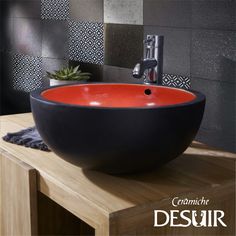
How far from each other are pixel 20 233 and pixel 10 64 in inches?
67.4

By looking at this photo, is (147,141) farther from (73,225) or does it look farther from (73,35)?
(73,35)

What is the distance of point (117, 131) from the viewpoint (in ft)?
3.18

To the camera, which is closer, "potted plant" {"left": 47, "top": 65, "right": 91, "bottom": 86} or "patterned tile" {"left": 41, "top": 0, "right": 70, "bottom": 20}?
"potted plant" {"left": 47, "top": 65, "right": 91, "bottom": 86}

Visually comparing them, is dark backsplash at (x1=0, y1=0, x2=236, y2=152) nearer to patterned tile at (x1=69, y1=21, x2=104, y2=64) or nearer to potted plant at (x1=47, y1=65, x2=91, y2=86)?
patterned tile at (x1=69, y1=21, x2=104, y2=64)

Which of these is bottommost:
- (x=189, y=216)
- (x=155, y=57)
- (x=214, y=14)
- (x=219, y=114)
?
(x=189, y=216)

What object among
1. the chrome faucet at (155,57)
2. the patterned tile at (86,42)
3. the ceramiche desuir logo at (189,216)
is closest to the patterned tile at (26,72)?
the patterned tile at (86,42)

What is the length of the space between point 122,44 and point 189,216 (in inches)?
38.0

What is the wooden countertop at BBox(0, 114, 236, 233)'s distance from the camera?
944 millimetres

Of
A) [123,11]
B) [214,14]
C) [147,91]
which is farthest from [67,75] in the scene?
[214,14]

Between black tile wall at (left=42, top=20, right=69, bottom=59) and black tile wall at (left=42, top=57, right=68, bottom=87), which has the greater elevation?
black tile wall at (left=42, top=20, right=69, bottom=59)

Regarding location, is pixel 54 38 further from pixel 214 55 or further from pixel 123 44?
pixel 214 55

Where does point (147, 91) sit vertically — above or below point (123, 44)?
below

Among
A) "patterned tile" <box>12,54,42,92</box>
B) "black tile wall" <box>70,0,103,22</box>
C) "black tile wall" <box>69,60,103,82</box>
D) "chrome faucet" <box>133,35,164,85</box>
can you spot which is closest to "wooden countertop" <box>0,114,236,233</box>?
"chrome faucet" <box>133,35,164,85</box>

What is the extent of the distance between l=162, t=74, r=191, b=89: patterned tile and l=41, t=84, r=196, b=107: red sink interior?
21cm
